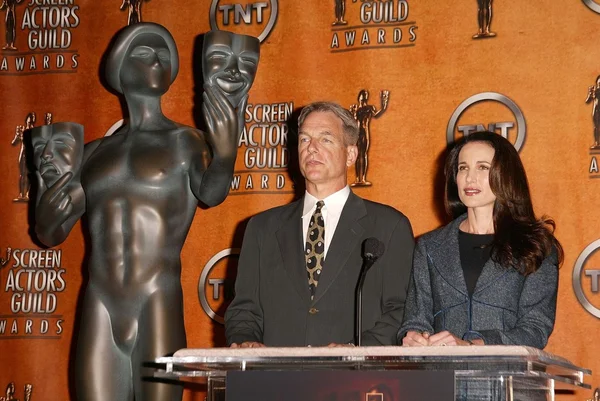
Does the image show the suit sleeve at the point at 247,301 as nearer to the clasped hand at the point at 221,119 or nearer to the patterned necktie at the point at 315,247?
the patterned necktie at the point at 315,247

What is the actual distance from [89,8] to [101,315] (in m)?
2.17

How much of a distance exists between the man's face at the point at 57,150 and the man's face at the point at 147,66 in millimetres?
313

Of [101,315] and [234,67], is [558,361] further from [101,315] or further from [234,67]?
[101,315]

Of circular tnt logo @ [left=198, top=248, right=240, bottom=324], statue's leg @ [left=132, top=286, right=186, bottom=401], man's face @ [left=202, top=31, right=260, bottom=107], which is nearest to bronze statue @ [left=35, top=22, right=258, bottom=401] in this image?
statue's leg @ [left=132, top=286, right=186, bottom=401]

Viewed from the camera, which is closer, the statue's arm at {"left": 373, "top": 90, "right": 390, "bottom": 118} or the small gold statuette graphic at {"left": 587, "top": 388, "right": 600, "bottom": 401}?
the small gold statuette graphic at {"left": 587, "top": 388, "right": 600, "bottom": 401}

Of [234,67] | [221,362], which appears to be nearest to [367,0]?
[234,67]

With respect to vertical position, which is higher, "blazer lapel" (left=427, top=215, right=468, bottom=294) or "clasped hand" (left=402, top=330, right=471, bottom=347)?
"blazer lapel" (left=427, top=215, right=468, bottom=294)

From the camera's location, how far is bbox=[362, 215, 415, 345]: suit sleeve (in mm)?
3564

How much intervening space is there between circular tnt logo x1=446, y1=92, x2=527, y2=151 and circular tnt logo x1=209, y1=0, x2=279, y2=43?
1.15m

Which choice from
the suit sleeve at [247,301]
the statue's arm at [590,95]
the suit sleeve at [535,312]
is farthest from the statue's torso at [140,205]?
the statue's arm at [590,95]

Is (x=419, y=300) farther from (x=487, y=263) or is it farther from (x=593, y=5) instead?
(x=593, y=5)

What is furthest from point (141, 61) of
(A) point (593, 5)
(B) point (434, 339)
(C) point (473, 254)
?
(A) point (593, 5)

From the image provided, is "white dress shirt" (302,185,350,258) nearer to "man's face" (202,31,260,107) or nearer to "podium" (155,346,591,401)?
"man's face" (202,31,260,107)

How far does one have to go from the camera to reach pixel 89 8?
5.65 m
